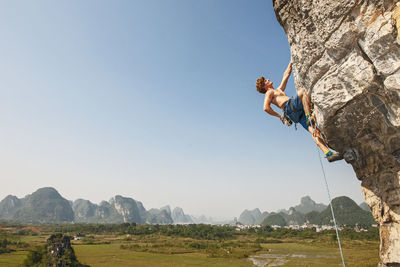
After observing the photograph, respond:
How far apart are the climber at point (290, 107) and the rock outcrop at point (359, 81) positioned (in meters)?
0.23

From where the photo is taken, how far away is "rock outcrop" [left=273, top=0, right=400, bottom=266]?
3.11 metres

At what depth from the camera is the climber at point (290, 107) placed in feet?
14.7

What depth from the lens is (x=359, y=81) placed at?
3.44 metres

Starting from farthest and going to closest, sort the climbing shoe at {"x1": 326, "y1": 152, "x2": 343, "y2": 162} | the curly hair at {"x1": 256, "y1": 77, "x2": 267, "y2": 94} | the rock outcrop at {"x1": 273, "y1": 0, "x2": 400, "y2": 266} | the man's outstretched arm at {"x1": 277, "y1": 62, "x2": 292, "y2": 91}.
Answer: the curly hair at {"x1": 256, "y1": 77, "x2": 267, "y2": 94} < the man's outstretched arm at {"x1": 277, "y1": 62, "x2": 292, "y2": 91} < the climbing shoe at {"x1": 326, "y1": 152, "x2": 343, "y2": 162} < the rock outcrop at {"x1": 273, "y1": 0, "x2": 400, "y2": 266}

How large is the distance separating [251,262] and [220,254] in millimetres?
8859

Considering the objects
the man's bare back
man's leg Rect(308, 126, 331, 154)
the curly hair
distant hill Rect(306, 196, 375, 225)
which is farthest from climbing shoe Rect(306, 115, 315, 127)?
distant hill Rect(306, 196, 375, 225)

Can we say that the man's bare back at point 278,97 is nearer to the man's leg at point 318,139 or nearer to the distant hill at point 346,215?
the man's leg at point 318,139

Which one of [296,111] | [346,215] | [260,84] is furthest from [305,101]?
[346,215]

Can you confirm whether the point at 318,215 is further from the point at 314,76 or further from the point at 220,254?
the point at 314,76

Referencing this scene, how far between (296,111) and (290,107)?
145 mm

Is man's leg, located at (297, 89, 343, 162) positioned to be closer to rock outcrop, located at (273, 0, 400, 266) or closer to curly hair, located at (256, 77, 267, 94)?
rock outcrop, located at (273, 0, 400, 266)

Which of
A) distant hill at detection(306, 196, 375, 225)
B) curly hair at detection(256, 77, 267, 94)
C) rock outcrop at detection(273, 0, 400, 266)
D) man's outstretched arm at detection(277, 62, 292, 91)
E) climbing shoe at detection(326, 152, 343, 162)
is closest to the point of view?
rock outcrop at detection(273, 0, 400, 266)

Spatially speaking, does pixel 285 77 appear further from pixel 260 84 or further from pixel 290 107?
pixel 290 107

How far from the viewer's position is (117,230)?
285ft
